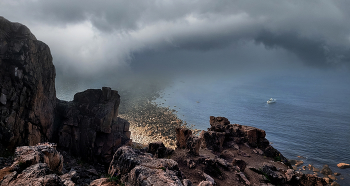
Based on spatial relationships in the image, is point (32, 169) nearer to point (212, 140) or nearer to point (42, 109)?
point (42, 109)

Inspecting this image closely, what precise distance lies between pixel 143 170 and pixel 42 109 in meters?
18.4

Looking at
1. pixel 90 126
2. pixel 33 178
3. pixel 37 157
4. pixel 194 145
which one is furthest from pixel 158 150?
pixel 90 126

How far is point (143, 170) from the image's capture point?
7809mm

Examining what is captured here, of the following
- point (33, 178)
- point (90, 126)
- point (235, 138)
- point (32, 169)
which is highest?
point (90, 126)

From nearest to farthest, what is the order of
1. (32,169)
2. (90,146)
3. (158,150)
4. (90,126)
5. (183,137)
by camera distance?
(32,169), (158,150), (183,137), (90,146), (90,126)

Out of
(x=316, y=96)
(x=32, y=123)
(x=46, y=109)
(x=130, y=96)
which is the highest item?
(x=316, y=96)

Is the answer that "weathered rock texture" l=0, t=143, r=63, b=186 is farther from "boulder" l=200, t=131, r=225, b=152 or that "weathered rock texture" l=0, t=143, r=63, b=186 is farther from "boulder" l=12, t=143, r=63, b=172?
"boulder" l=200, t=131, r=225, b=152

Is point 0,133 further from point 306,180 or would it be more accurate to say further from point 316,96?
point 316,96

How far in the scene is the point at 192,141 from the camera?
654 inches

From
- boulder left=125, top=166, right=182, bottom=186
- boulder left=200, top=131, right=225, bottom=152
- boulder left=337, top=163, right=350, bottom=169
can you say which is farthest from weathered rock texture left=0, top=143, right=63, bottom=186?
boulder left=337, top=163, right=350, bottom=169

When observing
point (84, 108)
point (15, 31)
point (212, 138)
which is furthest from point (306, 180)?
point (15, 31)

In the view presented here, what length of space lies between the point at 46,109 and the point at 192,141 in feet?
58.0

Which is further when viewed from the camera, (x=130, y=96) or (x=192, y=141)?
(x=130, y=96)

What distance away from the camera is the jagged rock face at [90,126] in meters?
22.3
